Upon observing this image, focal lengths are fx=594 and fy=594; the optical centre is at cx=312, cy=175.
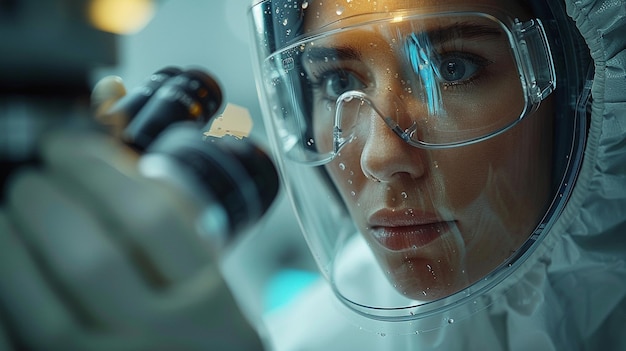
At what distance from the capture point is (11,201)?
16.7 inches

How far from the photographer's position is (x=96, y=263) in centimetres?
42

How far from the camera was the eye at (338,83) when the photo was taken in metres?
0.82

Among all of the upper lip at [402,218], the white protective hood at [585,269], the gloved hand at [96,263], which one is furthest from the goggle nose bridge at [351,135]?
the gloved hand at [96,263]

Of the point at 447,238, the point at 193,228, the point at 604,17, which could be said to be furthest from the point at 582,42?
the point at 193,228

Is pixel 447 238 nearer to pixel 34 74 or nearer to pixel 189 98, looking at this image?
pixel 189 98

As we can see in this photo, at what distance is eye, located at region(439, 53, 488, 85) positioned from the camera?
76 cm

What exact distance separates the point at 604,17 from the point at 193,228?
0.60m

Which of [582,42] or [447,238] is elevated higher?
[582,42]

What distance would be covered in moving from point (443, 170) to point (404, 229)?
109mm

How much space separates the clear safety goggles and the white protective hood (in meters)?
0.08

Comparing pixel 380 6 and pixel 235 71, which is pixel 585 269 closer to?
pixel 380 6

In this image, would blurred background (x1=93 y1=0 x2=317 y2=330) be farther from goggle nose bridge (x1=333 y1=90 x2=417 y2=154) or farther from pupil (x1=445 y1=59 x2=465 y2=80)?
pupil (x1=445 y1=59 x2=465 y2=80)

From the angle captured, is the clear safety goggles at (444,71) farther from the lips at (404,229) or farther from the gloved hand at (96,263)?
the gloved hand at (96,263)

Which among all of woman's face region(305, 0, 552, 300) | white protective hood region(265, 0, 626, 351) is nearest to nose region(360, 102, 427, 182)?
woman's face region(305, 0, 552, 300)
